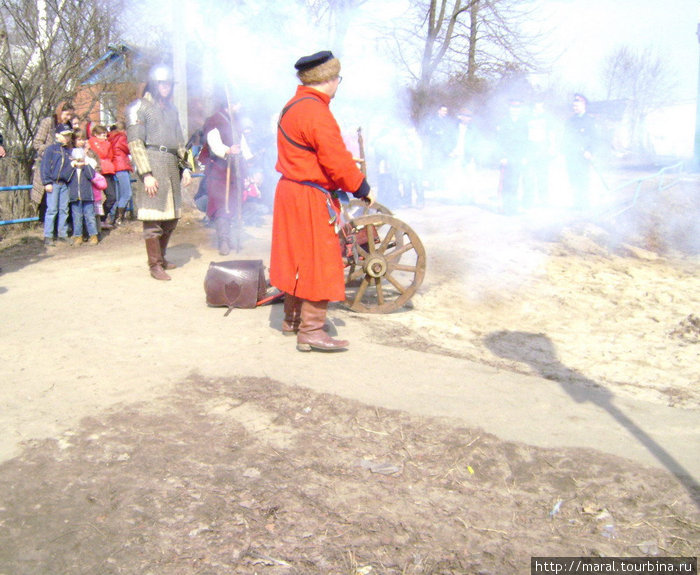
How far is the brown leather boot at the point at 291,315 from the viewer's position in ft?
15.3

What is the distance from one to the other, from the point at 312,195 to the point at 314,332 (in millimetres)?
929

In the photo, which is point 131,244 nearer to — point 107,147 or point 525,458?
point 107,147

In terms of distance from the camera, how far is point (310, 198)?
166 inches

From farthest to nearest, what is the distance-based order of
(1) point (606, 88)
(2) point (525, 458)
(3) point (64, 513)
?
(1) point (606, 88) → (2) point (525, 458) → (3) point (64, 513)

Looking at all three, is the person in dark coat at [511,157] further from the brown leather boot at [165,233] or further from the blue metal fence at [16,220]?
the blue metal fence at [16,220]

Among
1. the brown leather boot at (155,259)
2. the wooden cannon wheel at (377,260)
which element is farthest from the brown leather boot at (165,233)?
the wooden cannon wheel at (377,260)

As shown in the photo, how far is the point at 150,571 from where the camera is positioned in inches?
88.3

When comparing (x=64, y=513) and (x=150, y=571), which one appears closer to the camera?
(x=150, y=571)

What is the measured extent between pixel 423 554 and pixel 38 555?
1407mm

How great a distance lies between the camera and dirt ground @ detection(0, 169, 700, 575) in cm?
242

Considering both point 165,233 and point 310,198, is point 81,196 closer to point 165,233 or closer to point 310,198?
point 165,233

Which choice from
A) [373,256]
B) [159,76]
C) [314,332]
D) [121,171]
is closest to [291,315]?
[314,332]

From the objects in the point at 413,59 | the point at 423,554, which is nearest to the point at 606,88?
the point at 413,59

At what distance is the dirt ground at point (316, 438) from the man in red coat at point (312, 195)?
0.41 metres
